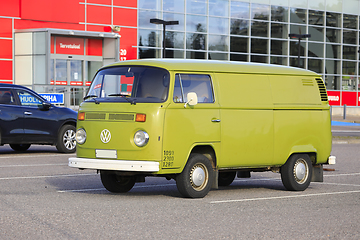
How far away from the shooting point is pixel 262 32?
147ft

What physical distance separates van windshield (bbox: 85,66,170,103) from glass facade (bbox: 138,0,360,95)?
29844 mm

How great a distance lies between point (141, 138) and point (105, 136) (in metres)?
0.62

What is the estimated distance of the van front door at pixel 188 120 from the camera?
8984mm

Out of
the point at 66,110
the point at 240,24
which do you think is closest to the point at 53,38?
the point at 240,24

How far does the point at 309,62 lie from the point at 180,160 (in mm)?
39808

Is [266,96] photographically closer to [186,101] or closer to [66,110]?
[186,101]

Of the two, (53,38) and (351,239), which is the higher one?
(53,38)

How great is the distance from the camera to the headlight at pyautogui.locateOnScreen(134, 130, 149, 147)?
29.0 ft

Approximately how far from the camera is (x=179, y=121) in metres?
9.09

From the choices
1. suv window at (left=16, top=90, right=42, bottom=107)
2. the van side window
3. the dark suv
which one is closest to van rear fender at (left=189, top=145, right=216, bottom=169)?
the van side window

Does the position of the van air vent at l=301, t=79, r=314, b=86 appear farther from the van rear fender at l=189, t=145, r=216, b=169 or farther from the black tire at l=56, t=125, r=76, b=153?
the black tire at l=56, t=125, r=76, b=153

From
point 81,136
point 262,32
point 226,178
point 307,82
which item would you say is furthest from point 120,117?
point 262,32

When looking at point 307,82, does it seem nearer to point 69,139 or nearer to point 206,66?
point 206,66

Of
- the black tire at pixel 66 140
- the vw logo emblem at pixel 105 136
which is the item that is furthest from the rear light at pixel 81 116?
the black tire at pixel 66 140
